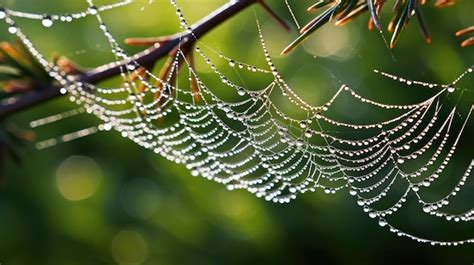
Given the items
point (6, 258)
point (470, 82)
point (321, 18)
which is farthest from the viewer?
point (6, 258)

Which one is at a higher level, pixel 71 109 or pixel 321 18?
pixel 71 109

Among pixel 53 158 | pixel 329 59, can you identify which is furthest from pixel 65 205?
pixel 329 59

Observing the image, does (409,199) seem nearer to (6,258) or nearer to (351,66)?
(351,66)

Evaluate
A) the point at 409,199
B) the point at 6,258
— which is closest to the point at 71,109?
the point at 6,258

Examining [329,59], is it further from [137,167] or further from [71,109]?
[71,109]

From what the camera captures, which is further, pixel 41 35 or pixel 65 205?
pixel 41 35

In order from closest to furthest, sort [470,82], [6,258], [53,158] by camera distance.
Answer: [470,82], [6,258], [53,158]

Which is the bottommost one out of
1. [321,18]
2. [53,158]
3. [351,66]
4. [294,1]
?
[321,18]
